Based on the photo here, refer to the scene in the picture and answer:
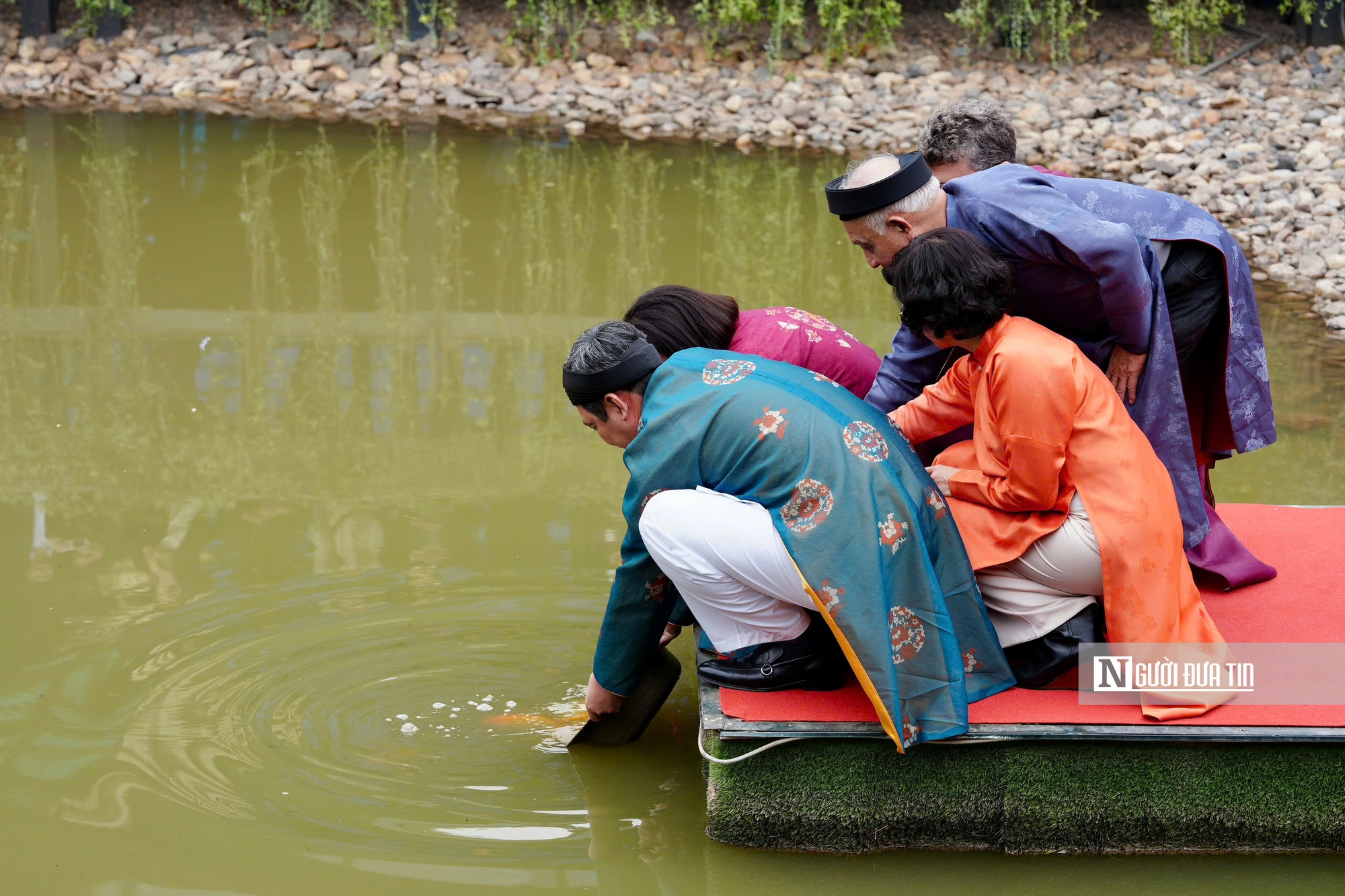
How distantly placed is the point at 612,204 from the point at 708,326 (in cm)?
479

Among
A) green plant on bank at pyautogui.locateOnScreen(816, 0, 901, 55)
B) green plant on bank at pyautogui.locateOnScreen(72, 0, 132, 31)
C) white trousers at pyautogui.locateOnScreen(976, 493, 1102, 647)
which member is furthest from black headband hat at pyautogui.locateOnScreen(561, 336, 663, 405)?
green plant on bank at pyautogui.locateOnScreen(72, 0, 132, 31)

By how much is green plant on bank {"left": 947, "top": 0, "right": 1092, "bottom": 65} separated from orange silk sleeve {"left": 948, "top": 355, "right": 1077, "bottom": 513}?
26.4ft

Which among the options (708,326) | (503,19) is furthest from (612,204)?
(708,326)

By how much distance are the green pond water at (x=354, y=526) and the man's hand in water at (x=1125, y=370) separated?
3.12 ft

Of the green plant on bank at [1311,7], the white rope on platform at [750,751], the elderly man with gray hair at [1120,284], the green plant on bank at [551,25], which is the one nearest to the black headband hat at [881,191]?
the elderly man with gray hair at [1120,284]

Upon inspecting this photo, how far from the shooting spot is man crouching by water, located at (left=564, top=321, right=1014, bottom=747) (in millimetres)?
2504

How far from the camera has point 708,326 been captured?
10.0ft

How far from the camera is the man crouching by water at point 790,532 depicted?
2504mm

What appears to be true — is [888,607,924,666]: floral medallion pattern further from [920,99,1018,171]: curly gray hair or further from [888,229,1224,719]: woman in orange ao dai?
[920,99,1018,171]: curly gray hair

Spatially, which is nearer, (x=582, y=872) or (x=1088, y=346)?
(x=582, y=872)

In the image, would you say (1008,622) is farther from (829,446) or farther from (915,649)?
(829,446)

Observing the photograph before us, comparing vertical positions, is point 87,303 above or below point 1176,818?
above

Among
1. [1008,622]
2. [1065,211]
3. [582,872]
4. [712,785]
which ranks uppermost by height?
[1065,211]

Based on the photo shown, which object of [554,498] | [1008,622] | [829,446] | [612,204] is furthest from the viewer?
[612,204]
